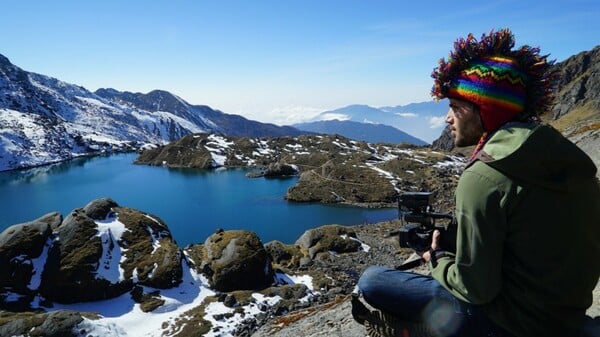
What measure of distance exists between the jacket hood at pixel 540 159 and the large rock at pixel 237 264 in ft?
106

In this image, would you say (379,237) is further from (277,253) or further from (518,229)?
(518,229)

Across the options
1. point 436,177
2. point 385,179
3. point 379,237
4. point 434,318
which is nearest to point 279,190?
point 385,179

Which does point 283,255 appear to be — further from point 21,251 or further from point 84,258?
point 21,251

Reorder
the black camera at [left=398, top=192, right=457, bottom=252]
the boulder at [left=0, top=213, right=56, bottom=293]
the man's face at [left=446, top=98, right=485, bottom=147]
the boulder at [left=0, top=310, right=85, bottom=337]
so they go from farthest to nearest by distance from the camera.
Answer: the boulder at [left=0, top=213, right=56, bottom=293] → the boulder at [left=0, top=310, right=85, bottom=337] → the black camera at [left=398, top=192, right=457, bottom=252] → the man's face at [left=446, top=98, right=485, bottom=147]

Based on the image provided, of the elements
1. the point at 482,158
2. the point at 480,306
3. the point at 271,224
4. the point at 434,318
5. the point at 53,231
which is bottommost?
the point at 271,224

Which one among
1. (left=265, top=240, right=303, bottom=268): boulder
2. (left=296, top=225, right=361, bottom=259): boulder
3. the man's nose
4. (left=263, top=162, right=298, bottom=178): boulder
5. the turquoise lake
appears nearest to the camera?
the man's nose

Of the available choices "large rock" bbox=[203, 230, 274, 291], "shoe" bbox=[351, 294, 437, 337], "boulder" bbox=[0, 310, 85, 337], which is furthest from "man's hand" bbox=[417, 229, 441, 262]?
"large rock" bbox=[203, 230, 274, 291]

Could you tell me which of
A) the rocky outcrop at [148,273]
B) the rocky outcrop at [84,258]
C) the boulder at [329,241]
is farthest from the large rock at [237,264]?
the boulder at [329,241]

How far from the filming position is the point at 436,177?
106625 millimetres

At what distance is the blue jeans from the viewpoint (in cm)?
384

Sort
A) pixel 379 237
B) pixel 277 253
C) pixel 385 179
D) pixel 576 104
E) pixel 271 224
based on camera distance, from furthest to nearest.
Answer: pixel 576 104
pixel 385 179
pixel 271 224
pixel 379 237
pixel 277 253

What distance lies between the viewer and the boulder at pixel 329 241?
50.3 meters

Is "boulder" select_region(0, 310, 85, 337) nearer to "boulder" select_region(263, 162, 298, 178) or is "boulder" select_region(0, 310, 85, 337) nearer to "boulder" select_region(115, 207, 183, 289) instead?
"boulder" select_region(115, 207, 183, 289)

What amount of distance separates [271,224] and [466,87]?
2873 inches
